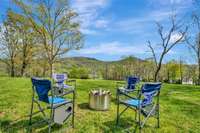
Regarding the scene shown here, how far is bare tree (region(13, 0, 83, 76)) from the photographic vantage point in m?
18.0

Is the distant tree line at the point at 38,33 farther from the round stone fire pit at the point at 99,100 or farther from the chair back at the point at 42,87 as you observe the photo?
the chair back at the point at 42,87

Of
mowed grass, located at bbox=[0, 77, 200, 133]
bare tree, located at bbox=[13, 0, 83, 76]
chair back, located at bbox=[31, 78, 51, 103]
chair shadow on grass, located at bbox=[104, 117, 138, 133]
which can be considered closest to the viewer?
chair back, located at bbox=[31, 78, 51, 103]

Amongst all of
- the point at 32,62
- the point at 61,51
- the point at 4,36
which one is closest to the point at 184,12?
the point at 61,51

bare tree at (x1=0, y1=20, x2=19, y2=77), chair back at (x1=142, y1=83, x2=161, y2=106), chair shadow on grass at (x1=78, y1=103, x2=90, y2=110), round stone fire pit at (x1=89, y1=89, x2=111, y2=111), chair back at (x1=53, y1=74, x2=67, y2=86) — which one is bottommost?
chair shadow on grass at (x1=78, y1=103, x2=90, y2=110)

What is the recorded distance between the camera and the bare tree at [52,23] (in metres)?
18.0

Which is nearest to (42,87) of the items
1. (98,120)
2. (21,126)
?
(21,126)

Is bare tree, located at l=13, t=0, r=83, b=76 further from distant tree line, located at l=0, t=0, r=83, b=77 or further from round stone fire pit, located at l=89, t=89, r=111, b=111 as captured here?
round stone fire pit, located at l=89, t=89, r=111, b=111

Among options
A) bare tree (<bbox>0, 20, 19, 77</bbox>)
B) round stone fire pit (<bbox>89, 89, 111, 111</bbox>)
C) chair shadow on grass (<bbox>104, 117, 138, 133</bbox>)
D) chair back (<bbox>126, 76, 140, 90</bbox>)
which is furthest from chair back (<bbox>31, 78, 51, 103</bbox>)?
bare tree (<bbox>0, 20, 19, 77</bbox>)

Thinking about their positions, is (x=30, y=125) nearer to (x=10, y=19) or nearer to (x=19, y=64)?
(x=10, y=19)

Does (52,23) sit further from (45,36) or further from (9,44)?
(9,44)

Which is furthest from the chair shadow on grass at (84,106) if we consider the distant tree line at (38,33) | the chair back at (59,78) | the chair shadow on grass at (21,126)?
the distant tree line at (38,33)

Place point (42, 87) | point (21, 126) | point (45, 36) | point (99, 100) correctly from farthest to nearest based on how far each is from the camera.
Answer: point (45, 36)
point (99, 100)
point (21, 126)
point (42, 87)

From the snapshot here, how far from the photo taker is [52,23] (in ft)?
59.7

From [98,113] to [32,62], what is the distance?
56.8 feet
